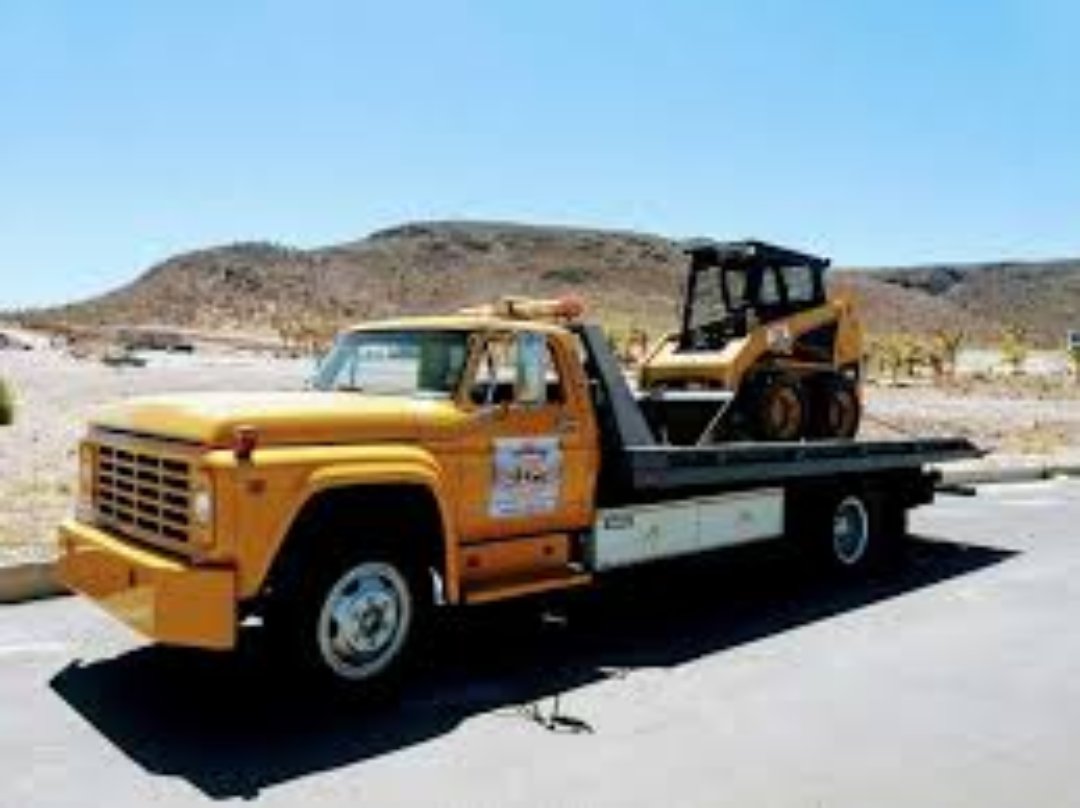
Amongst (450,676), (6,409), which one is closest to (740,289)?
(450,676)

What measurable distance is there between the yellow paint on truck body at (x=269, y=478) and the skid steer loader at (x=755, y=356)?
144 inches

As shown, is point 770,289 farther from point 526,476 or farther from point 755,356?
point 526,476

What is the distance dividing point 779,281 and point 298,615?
7539 mm

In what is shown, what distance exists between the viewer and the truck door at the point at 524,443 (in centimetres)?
823

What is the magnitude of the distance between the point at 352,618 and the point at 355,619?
2 centimetres

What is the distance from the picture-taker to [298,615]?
23.9 feet

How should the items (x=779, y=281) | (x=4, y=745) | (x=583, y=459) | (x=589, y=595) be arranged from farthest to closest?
(x=779, y=281) → (x=589, y=595) → (x=583, y=459) → (x=4, y=745)

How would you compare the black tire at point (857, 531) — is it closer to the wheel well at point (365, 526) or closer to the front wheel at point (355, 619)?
the wheel well at point (365, 526)

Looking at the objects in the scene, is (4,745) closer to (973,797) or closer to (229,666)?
(229,666)

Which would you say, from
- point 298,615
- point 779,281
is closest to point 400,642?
point 298,615

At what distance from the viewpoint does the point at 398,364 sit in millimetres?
8703

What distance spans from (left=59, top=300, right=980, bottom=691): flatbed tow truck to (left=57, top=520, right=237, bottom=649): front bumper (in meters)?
0.01

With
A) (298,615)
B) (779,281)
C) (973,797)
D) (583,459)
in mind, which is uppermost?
(779,281)

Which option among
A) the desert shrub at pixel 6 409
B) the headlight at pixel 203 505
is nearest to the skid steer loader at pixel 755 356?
the headlight at pixel 203 505
